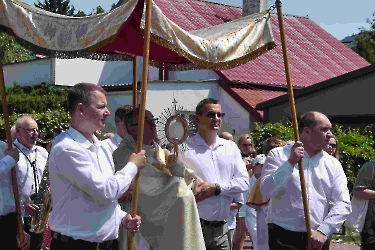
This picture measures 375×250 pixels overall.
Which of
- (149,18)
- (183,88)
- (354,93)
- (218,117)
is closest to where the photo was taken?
(149,18)

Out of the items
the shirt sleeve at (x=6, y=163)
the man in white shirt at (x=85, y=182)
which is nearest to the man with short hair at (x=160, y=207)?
the man in white shirt at (x=85, y=182)

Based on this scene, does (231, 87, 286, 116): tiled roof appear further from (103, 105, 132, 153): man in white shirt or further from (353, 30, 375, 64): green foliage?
(353, 30, 375, 64): green foliage

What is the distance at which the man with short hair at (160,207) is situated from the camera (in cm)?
575

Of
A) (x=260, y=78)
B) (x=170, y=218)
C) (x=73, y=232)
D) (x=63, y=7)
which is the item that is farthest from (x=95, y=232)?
(x=63, y=7)

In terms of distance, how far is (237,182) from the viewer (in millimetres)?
6609

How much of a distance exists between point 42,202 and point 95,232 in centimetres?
263

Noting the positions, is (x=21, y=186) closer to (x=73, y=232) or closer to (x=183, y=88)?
(x=73, y=232)

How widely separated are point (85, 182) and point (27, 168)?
11.7 feet

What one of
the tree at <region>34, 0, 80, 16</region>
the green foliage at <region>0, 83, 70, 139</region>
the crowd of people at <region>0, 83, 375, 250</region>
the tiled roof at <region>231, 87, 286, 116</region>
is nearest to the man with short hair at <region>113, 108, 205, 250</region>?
the crowd of people at <region>0, 83, 375, 250</region>

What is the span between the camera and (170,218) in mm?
5785

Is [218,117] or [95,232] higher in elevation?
[218,117]

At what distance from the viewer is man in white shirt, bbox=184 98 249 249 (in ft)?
21.5

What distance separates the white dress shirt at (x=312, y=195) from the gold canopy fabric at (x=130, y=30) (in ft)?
3.41

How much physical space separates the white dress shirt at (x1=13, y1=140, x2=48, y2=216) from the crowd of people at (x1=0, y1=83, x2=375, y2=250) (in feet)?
0.04
